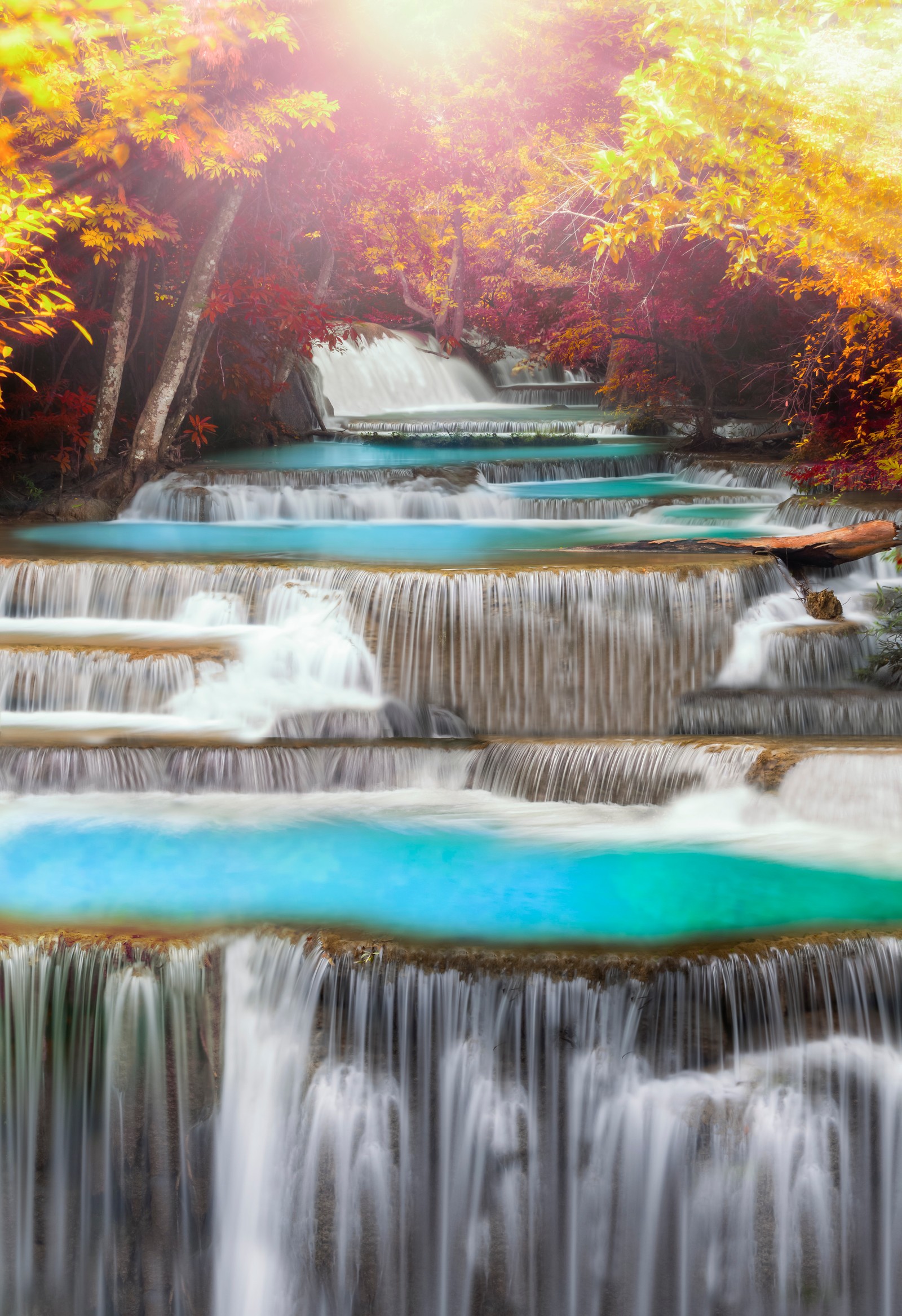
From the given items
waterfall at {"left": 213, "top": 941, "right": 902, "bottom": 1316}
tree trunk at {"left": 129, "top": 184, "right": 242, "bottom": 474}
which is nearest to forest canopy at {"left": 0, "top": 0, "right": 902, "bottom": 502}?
tree trunk at {"left": 129, "top": 184, "right": 242, "bottom": 474}

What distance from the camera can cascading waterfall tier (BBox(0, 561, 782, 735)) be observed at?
7.71 m

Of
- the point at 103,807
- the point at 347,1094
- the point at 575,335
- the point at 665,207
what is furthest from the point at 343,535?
the point at 347,1094

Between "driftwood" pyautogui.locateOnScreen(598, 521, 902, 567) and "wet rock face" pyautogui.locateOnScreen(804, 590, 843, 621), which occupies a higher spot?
"driftwood" pyautogui.locateOnScreen(598, 521, 902, 567)

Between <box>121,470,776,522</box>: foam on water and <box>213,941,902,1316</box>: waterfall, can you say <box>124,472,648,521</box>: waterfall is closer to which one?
<box>121,470,776,522</box>: foam on water

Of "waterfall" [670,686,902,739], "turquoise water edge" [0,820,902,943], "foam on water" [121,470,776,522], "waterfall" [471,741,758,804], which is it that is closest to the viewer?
"turquoise water edge" [0,820,902,943]

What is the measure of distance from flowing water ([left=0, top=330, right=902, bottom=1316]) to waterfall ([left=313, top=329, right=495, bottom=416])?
1358 centimetres

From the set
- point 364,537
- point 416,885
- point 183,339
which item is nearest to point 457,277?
point 183,339

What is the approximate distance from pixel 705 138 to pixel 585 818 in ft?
17.7

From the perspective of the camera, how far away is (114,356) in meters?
12.7

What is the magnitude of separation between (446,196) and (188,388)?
706 cm

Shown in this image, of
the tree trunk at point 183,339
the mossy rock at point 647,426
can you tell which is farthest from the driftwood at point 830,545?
the mossy rock at point 647,426

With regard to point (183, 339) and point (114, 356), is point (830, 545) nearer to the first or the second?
point (183, 339)

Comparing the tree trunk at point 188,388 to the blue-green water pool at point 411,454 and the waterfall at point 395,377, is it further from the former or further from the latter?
the waterfall at point 395,377

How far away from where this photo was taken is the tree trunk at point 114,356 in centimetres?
1262
